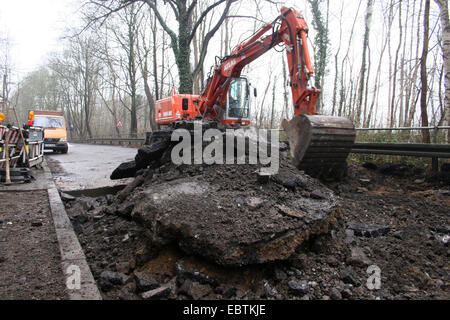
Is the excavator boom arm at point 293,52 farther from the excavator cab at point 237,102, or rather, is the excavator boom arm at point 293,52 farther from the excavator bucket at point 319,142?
the excavator cab at point 237,102

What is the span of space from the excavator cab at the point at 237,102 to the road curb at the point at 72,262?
6627 millimetres

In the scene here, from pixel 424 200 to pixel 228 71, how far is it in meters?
5.40

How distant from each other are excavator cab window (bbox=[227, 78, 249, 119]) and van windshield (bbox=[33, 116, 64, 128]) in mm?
10936

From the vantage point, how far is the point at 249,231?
2.53m

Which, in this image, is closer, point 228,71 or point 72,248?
point 72,248

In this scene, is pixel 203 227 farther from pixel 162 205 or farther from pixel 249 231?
pixel 162 205

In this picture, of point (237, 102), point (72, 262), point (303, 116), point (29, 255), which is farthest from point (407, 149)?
point (29, 255)

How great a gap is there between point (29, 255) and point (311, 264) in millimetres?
2638

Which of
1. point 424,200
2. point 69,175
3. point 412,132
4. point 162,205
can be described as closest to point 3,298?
→ point 162,205

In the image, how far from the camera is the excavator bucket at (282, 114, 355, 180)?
4582 mm

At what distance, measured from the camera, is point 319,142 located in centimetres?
458

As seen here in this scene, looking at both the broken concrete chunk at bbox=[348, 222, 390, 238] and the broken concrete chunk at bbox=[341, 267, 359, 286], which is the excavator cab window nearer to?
the broken concrete chunk at bbox=[348, 222, 390, 238]

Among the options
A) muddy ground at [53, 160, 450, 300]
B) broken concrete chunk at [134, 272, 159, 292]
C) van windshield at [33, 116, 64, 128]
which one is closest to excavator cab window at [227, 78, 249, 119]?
muddy ground at [53, 160, 450, 300]

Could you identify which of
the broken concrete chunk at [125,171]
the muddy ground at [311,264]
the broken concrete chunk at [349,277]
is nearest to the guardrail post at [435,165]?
the muddy ground at [311,264]
